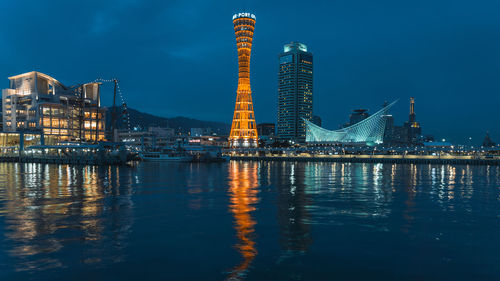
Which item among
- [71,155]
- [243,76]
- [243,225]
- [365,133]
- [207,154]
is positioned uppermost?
[243,76]

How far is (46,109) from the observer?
103 meters

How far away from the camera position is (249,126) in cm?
11675

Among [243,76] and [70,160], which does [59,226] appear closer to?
[70,160]

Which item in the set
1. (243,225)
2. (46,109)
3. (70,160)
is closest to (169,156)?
(70,160)

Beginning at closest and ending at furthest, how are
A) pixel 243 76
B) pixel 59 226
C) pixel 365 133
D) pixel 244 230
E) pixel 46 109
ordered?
pixel 244 230
pixel 59 226
pixel 46 109
pixel 243 76
pixel 365 133

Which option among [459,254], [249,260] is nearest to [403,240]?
[459,254]

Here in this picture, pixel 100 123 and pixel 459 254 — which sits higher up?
pixel 100 123

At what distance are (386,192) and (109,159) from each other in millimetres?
53924

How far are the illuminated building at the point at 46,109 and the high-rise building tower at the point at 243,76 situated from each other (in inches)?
1606

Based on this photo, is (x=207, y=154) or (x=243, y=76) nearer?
(x=207, y=154)

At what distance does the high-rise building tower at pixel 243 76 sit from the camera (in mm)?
101500

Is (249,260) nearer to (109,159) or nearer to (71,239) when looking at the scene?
(71,239)

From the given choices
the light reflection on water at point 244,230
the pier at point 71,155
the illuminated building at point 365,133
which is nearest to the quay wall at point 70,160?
the pier at point 71,155

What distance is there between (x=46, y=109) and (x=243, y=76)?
56.9 metres
